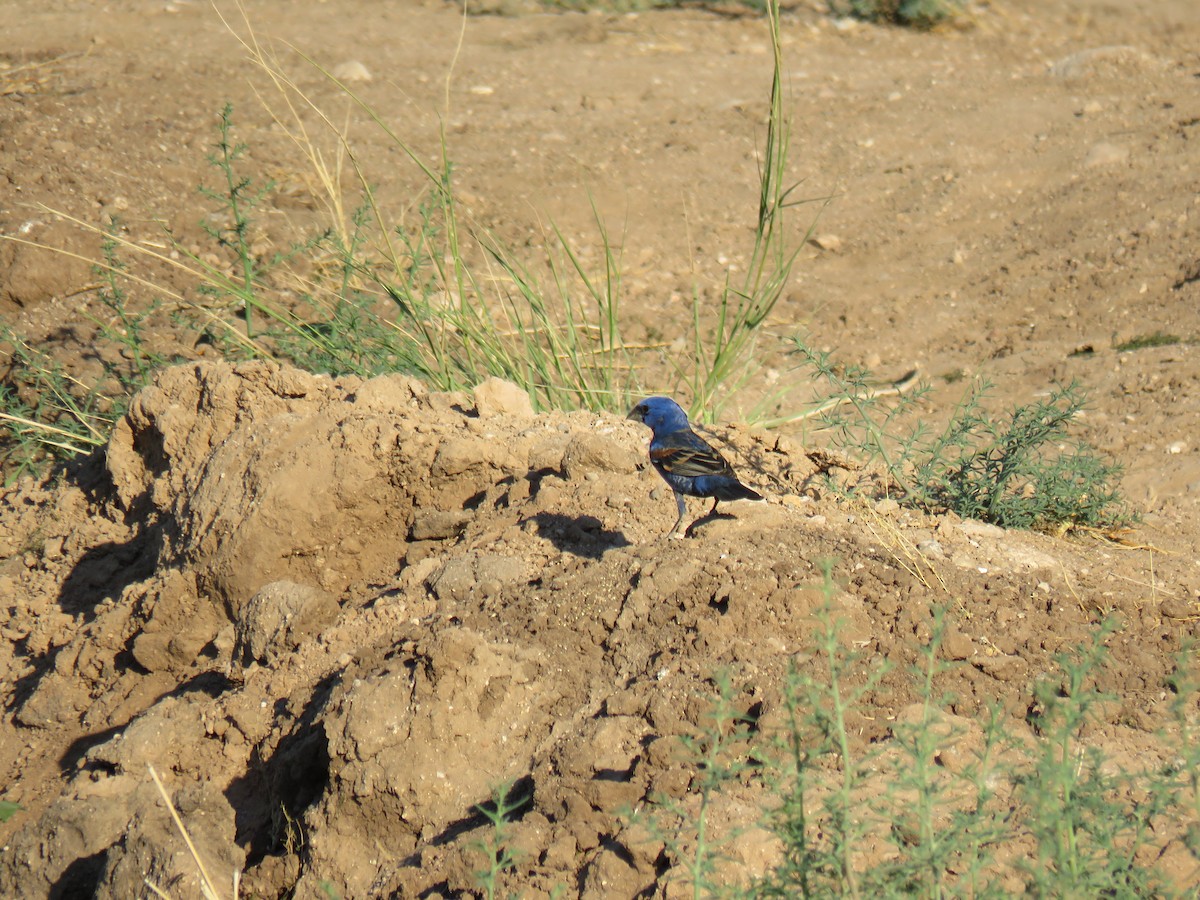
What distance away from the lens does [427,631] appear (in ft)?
11.1

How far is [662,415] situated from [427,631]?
101 centimetres

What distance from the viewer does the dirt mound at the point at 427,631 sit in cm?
296

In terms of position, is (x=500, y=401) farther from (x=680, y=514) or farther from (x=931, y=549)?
(x=931, y=549)

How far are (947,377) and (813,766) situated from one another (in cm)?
402

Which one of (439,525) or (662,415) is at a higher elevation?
(662,415)

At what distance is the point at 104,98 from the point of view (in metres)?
7.95

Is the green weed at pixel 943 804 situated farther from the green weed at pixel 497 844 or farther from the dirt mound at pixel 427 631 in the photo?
the green weed at pixel 497 844

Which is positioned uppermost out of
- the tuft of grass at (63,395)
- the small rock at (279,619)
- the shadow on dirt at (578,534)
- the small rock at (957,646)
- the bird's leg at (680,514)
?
the small rock at (957,646)

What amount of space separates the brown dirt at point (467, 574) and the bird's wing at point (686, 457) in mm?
182

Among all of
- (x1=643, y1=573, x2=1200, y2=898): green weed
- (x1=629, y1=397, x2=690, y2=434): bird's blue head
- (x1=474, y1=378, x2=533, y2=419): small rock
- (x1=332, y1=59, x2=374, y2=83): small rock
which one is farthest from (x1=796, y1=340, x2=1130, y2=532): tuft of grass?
(x1=332, y1=59, x2=374, y2=83): small rock

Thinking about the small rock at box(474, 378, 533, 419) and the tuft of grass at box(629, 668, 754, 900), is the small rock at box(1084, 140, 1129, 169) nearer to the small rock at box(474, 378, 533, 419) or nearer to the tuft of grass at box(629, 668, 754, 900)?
the small rock at box(474, 378, 533, 419)

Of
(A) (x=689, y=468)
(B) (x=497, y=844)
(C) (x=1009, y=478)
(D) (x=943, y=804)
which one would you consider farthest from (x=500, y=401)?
(D) (x=943, y=804)

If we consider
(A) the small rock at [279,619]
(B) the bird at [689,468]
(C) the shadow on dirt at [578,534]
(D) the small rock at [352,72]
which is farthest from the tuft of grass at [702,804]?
(D) the small rock at [352,72]

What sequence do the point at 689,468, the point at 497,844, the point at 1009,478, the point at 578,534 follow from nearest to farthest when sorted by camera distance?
1. the point at 497,844
2. the point at 689,468
3. the point at 578,534
4. the point at 1009,478
